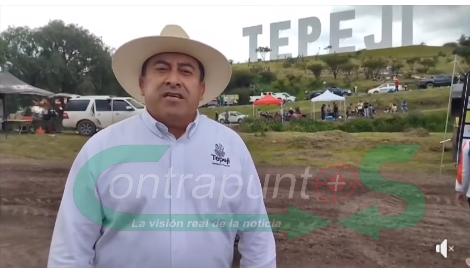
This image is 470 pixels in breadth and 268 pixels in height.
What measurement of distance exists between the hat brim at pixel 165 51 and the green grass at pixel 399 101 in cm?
125

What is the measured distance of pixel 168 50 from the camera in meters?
1.14

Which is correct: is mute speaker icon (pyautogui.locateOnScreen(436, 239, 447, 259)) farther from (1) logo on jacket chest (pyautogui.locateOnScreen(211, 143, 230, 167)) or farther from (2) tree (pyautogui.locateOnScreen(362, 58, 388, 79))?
(1) logo on jacket chest (pyautogui.locateOnScreen(211, 143, 230, 167))

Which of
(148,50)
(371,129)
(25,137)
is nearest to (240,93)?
(371,129)

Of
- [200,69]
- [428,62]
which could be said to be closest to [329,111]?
[428,62]

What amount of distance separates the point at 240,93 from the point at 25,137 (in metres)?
1.85

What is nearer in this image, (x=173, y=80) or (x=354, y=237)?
(x=173, y=80)

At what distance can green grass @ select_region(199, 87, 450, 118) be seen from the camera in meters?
2.73

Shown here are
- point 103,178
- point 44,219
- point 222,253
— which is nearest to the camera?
point 103,178

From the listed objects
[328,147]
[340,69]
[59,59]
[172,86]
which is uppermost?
[59,59]

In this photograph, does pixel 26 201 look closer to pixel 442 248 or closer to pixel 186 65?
pixel 186 65

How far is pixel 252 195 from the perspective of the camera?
3.78 ft

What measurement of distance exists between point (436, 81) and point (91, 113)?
8.58 ft

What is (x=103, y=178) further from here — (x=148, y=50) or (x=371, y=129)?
(x=371, y=129)

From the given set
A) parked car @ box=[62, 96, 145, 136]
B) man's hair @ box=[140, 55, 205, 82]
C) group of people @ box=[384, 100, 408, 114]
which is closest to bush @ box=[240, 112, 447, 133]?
A: group of people @ box=[384, 100, 408, 114]
